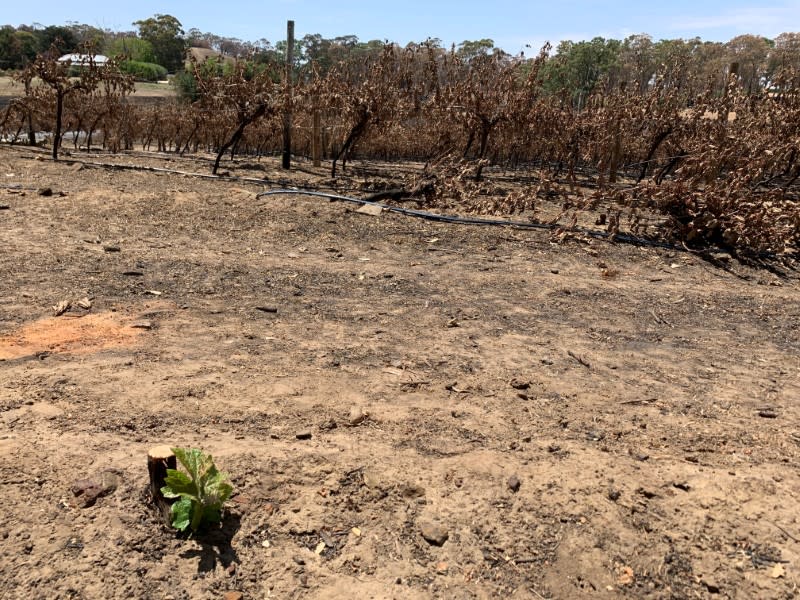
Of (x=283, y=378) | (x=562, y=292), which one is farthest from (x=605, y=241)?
(x=283, y=378)

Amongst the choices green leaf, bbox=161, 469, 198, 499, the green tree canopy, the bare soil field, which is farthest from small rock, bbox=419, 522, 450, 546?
the green tree canopy

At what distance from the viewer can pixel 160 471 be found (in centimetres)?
238

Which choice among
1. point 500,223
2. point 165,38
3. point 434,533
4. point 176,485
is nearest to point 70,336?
point 176,485

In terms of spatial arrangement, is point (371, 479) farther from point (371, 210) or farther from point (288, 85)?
point (288, 85)

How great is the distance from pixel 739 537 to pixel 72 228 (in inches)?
286

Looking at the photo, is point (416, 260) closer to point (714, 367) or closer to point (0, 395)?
point (714, 367)

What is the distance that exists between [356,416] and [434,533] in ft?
3.05

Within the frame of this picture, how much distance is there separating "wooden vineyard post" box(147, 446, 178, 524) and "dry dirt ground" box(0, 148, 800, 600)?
63mm

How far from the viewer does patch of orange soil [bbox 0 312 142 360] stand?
382 cm

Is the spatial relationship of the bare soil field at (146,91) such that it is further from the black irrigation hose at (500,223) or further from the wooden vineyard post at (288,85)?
the black irrigation hose at (500,223)

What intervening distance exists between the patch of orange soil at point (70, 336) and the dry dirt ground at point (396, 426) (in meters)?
0.02

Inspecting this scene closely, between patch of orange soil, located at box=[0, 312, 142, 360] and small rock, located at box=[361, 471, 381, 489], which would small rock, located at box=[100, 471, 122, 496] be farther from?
patch of orange soil, located at box=[0, 312, 142, 360]

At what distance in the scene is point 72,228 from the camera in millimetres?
6891

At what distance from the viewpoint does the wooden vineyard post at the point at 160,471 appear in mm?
2365
